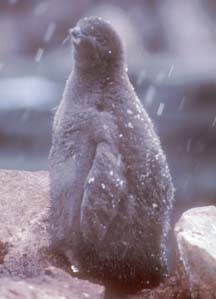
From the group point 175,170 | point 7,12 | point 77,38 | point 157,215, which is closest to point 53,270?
point 157,215

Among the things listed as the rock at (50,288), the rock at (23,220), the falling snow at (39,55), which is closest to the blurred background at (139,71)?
the falling snow at (39,55)

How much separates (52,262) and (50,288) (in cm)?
17

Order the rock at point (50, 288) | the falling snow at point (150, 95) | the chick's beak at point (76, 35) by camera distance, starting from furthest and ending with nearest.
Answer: the falling snow at point (150, 95) < the chick's beak at point (76, 35) < the rock at point (50, 288)

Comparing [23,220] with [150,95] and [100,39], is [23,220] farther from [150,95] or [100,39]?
[150,95]

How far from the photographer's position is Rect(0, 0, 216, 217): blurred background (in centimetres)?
131

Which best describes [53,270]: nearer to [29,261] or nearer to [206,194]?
[29,261]

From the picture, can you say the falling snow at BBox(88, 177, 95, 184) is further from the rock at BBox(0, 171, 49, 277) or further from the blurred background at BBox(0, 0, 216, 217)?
the blurred background at BBox(0, 0, 216, 217)

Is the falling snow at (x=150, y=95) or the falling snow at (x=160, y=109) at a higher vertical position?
the falling snow at (x=150, y=95)

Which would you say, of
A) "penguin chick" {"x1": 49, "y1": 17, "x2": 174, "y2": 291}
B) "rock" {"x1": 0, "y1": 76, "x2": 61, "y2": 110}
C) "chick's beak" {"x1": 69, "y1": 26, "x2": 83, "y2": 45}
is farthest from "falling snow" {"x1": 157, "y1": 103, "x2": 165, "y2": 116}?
"chick's beak" {"x1": 69, "y1": 26, "x2": 83, "y2": 45}

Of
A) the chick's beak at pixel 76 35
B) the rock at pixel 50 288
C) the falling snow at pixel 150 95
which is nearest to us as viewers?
the rock at pixel 50 288

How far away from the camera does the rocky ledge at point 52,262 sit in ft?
2.07

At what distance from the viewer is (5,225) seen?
0.87 metres

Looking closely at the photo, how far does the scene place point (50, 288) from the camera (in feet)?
2.07

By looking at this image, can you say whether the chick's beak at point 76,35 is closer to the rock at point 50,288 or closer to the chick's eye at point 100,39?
the chick's eye at point 100,39
